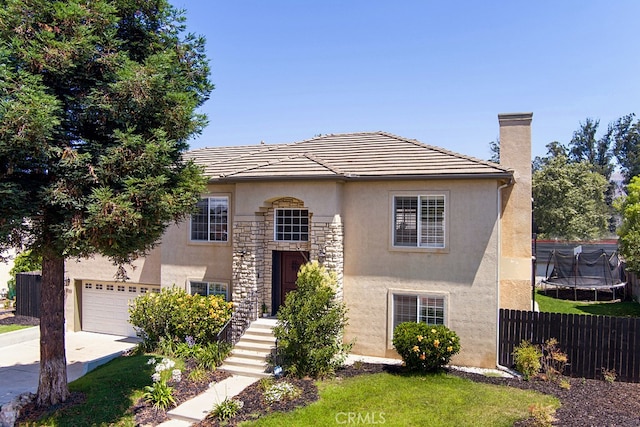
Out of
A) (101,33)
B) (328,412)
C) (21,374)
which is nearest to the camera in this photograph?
(101,33)

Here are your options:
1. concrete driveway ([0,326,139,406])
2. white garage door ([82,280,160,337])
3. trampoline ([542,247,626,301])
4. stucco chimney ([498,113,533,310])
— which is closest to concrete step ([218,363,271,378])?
concrete driveway ([0,326,139,406])

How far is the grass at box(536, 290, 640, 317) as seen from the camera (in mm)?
19938

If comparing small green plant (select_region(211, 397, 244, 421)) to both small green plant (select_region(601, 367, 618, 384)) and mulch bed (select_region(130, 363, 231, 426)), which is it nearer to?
mulch bed (select_region(130, 363, 231, 426))

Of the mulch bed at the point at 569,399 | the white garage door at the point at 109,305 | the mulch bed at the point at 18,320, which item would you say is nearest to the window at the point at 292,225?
the mulch bed at the point at 569,399

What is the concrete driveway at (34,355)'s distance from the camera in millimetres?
12172

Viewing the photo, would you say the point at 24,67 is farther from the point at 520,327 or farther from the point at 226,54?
the point at 520,327

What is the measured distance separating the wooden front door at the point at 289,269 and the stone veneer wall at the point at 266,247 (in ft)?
1.22

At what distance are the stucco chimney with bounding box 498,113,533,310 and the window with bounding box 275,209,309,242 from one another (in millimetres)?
6264

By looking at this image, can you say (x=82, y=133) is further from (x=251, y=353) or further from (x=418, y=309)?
(x=418, y=309)

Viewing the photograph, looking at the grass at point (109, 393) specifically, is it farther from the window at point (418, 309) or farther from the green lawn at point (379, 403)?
the window at point (418, 309)

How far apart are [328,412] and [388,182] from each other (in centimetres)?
683

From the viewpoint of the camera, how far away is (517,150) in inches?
543

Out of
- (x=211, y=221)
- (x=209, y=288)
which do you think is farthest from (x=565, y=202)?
(x=209, y=288)

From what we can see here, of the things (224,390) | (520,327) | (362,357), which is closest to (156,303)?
(224,390)
